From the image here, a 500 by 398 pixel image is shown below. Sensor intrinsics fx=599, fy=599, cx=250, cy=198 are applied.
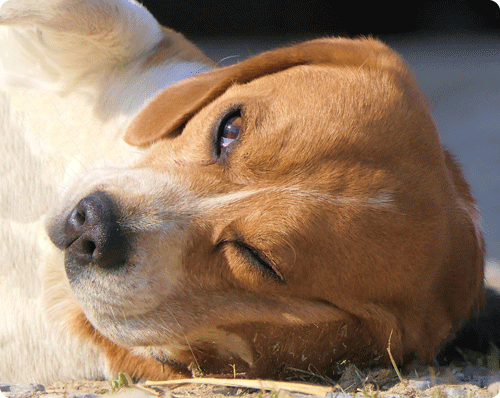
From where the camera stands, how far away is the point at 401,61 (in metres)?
2.56

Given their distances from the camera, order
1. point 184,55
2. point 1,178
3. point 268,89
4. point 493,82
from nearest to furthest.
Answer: point 268,89, point 1,178, point 184,55, point 493,82

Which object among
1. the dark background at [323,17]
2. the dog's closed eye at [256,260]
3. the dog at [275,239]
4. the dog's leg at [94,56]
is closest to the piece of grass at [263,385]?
→ the dog at [275,239]

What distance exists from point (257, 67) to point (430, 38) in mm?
2301

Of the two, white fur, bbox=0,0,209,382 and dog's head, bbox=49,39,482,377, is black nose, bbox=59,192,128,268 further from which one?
white fur, bbox=0,0,209,382

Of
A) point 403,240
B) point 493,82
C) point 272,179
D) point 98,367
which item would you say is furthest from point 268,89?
point 493,82

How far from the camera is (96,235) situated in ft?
6.40

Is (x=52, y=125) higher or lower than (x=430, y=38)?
lower

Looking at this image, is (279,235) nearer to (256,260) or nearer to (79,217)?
(256,260)

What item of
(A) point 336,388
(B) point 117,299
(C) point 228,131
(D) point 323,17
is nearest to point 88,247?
(B) point 117,299

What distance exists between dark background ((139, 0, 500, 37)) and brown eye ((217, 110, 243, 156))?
1755mm

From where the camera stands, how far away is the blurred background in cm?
364

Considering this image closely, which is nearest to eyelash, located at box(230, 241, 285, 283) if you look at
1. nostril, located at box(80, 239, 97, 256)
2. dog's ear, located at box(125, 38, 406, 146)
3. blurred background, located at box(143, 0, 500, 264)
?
nostril, located at box(80, 239, 97, 256)

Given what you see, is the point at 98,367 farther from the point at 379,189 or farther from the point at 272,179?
the point at 379,189

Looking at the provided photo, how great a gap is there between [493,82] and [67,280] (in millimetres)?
2977
